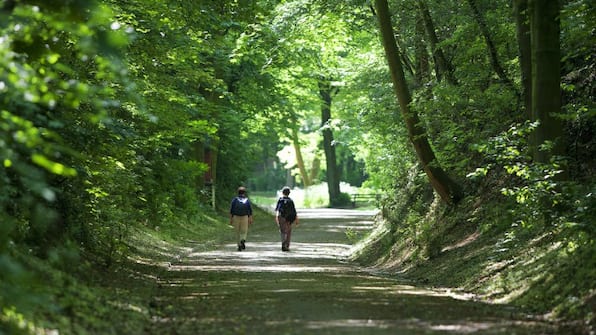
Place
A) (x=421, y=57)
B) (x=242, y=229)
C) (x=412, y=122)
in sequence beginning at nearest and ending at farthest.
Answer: (x=412, y=122) < (x=421, y=57) < (x=242, y=229)

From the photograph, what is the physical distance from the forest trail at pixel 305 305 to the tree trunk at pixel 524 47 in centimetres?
444

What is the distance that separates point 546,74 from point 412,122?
6.23 meters

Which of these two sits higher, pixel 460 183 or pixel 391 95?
pixel 391 95

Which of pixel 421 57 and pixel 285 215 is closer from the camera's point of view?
pixel 421 57

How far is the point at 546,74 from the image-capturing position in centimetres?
1361

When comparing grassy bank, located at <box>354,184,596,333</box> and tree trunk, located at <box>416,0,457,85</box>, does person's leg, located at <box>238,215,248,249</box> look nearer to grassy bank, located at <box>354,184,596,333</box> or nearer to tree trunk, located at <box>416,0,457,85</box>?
grassy bank, located at <box>354,184,596,333</box>

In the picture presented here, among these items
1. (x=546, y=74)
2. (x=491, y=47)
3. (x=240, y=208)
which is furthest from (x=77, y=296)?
(x=240, y=208)

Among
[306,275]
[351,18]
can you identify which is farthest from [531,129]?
[351,18]

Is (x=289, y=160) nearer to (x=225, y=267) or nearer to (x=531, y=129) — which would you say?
(x=225, y=267)

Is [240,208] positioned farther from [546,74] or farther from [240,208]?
[546,74]

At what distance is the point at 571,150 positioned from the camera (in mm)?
16000

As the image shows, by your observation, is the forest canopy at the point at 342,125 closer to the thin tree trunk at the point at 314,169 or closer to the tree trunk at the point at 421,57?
the tree trunk at the point at 421,57

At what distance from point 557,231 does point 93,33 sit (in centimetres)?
862

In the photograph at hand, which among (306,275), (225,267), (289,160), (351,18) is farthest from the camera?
(289,160)
